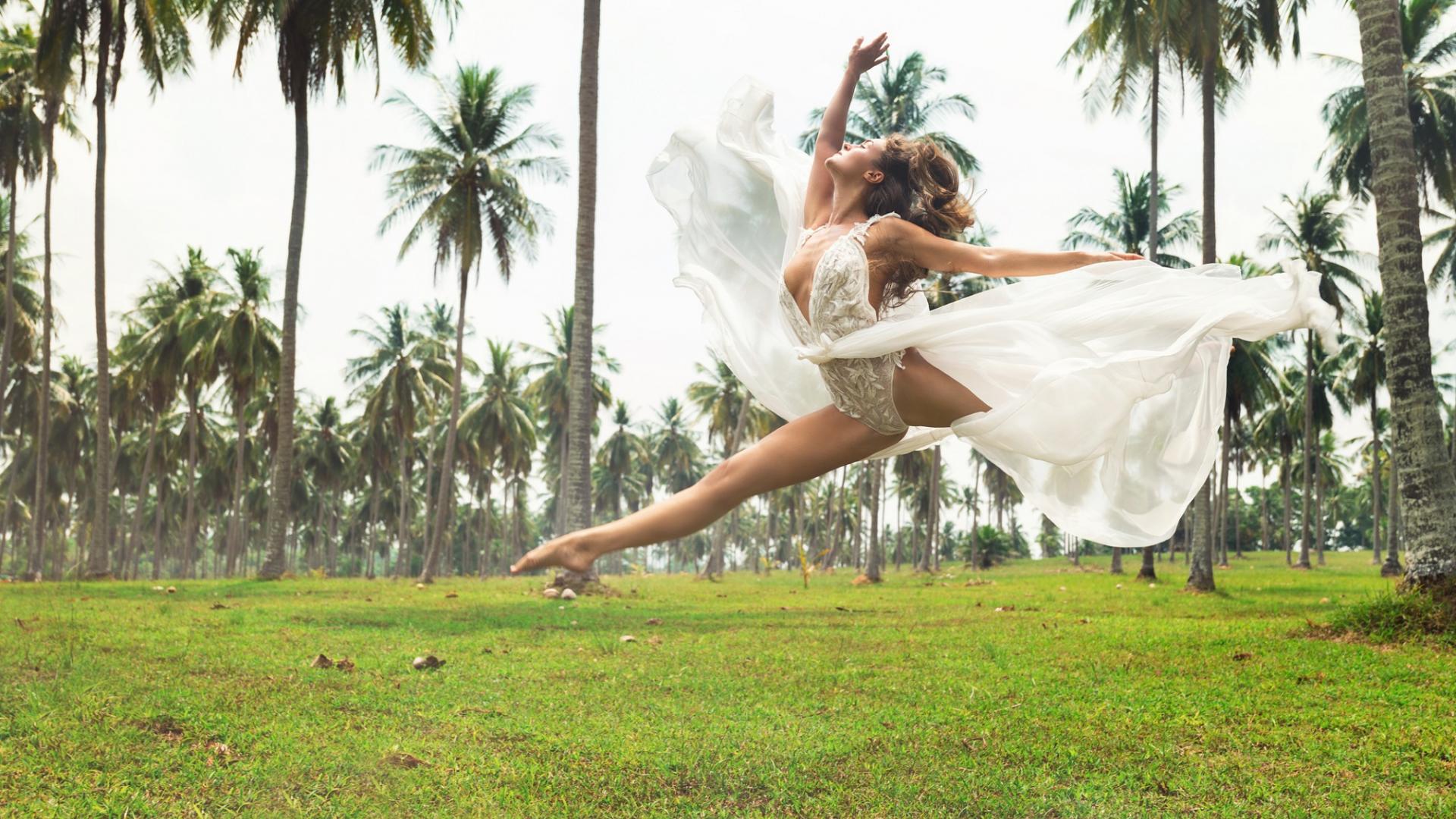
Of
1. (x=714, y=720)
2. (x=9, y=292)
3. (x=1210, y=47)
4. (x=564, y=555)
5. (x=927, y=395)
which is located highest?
(x=1210, y=47)

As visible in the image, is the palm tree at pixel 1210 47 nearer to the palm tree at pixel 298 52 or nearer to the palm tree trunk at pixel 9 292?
the palm tree at pixel 298 52

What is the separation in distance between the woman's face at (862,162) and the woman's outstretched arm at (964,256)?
0.27 meters

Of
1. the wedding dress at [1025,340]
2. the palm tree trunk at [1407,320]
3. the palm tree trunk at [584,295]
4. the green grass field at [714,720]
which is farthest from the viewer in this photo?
the palm tree trunk at [584,295]

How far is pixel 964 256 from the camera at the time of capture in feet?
12.1

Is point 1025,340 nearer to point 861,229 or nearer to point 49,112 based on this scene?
point 861,229

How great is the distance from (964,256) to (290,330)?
20.0m

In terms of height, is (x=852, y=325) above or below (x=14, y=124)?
below

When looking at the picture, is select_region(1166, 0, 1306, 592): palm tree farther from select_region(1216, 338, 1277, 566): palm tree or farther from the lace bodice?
the lace bodice

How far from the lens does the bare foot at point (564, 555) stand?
363cm

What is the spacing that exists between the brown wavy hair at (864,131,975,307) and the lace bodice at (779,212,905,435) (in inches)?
8.0

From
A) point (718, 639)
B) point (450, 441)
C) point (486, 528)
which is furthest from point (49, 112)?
point (486, 528)

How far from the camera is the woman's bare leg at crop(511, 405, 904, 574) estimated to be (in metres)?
3.60

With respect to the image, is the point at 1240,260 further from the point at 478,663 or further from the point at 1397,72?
the point at 478,663

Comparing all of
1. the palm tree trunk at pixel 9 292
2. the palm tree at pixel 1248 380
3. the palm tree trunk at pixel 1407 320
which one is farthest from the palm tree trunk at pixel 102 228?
the palm tree at pixel 1248 380
